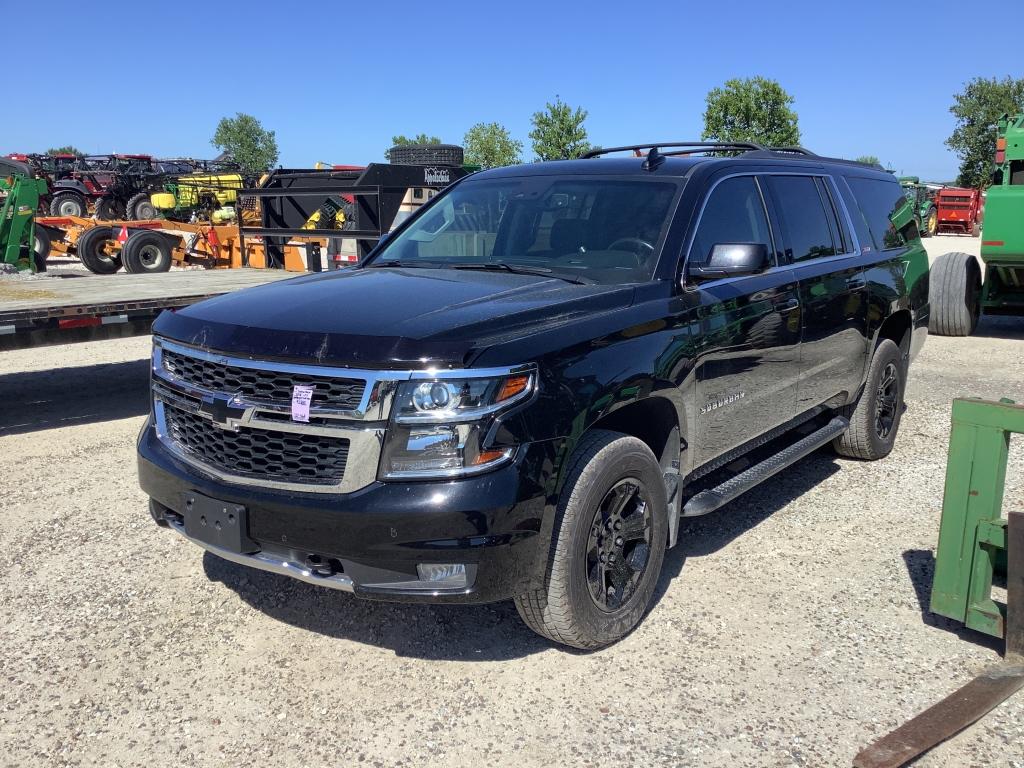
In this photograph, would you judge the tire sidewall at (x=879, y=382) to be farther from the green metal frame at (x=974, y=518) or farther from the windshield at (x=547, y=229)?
the windshield at (x=547, y=229)

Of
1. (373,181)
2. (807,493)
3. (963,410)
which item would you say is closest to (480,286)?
(963,410)

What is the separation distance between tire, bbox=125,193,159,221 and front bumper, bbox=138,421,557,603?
90.0 ft

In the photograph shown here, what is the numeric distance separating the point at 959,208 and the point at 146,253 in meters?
34.4

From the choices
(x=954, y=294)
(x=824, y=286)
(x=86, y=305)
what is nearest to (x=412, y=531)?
(x=824, y=286)

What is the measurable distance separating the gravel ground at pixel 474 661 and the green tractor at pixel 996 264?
5.90 meters

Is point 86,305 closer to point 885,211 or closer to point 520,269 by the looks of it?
point 520,269

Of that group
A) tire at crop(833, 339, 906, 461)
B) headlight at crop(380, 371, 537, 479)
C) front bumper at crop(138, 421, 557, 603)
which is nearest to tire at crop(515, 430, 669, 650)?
front bumper at crop(138, 421, 557, 603)

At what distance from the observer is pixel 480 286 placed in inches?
141

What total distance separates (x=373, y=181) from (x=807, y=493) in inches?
238

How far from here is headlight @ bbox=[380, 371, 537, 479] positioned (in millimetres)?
2785

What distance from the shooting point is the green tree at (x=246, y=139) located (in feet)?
331

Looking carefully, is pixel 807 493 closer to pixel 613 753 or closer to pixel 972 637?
pixel 972 637

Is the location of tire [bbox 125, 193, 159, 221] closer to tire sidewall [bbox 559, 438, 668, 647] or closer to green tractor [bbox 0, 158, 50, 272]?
green tractor [bbox 0, 158, 50, 272]

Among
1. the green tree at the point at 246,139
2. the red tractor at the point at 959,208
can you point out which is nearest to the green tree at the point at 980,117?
the red tractor at the point at 959,208
